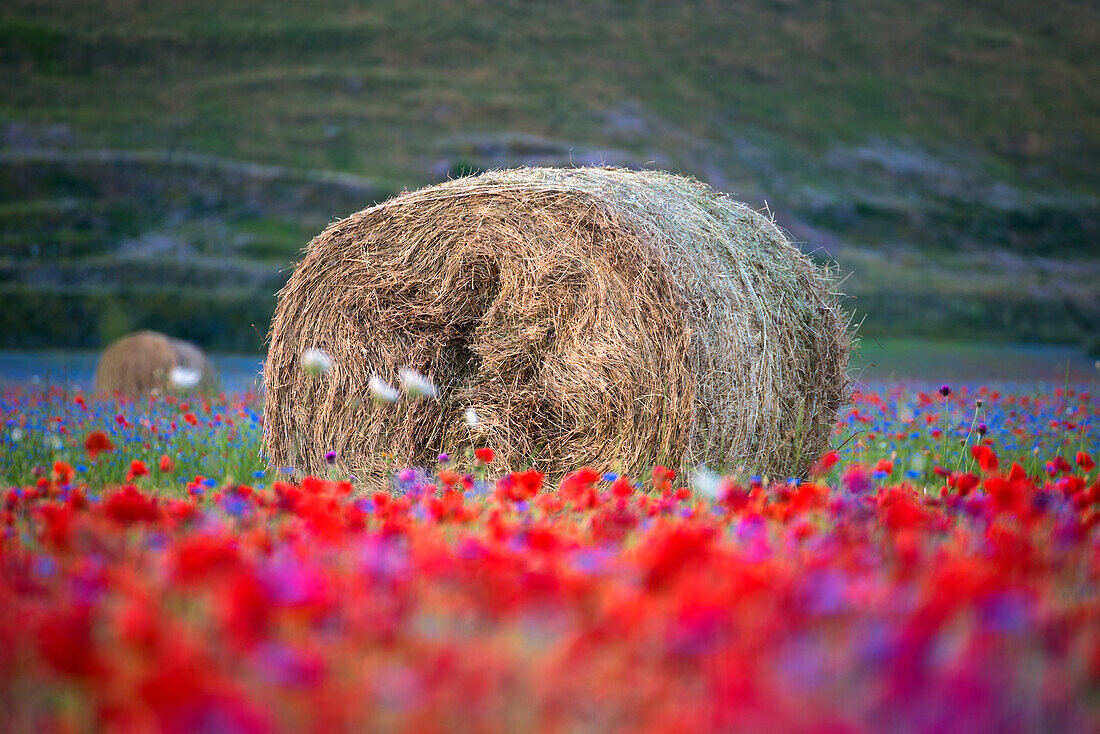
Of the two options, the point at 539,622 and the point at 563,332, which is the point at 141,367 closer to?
the point at 563,332

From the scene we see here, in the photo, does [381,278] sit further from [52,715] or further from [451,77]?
[451,77]

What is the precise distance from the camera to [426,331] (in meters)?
5.02

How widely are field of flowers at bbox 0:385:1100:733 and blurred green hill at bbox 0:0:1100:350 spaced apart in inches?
599

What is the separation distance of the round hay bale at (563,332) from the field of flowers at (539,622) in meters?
1.41

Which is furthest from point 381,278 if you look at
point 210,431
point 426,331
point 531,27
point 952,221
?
point 531,27

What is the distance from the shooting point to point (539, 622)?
1.69 metres

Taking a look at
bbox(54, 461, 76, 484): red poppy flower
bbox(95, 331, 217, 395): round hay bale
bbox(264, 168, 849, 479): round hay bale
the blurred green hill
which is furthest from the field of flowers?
the blurred green hill

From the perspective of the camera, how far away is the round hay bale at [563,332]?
4.25 m

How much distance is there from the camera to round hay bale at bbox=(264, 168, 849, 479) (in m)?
4.25

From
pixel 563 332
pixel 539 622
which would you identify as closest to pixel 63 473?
pixel 539 622

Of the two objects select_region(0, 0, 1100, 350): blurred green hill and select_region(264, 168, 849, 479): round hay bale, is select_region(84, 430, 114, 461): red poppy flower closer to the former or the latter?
select_region(264, 168, 849, 479): round hay bale

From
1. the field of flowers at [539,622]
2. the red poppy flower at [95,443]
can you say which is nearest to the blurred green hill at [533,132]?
the red poppy flower at [95,443]

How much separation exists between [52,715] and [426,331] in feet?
11.8

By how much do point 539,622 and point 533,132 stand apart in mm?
41815
